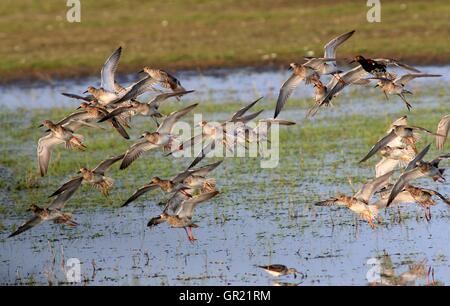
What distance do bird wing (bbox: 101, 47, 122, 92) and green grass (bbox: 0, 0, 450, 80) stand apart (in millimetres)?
13282

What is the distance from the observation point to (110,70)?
603 inches

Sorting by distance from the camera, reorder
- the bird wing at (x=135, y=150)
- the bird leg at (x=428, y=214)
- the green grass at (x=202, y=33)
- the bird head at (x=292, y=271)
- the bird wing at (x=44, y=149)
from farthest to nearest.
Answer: the green grass at (x=202, y=33) < the bird wing at (x=44, y=149) < the bird leg at (x=428, y=214) < the bird wing at (x=135, y=150) < the bird head at (x=292, y=271)

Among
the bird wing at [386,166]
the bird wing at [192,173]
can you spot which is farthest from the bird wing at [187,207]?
the bird wing at [386,166]

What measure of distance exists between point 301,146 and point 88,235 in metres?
5.89

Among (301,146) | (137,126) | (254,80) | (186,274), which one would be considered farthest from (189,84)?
(186,274)

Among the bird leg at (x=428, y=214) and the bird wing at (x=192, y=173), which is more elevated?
the bird wing at (x=192, y=173)

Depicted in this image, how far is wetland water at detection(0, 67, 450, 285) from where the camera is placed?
1345 centimetres

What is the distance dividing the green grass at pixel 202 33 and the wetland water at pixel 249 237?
9599mm

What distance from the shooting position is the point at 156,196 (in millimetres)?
17438

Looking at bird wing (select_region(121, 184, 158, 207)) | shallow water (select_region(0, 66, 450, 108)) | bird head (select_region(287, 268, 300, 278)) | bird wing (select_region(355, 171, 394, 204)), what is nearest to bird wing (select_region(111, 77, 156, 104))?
bird wing (select_region(121, 184, 158, 207))

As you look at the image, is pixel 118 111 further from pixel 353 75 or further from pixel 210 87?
pixel 210 87

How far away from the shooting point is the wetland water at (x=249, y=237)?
1345 cm

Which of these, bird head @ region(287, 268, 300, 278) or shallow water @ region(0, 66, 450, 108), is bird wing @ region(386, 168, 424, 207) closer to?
bird head @ region(287, 268, 300, 278)

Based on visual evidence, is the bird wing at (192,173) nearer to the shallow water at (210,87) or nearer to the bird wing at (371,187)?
the bird wing at (371,187)
